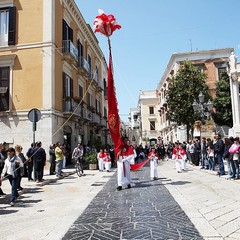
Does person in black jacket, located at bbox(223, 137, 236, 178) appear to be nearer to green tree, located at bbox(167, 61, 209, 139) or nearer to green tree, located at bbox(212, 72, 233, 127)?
green tree, located at bbox(167, 61, 209, 139)

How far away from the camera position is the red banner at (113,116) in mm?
10570

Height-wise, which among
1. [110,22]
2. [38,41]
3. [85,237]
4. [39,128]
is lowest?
[85,237]

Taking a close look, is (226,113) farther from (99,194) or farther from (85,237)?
(85,237)

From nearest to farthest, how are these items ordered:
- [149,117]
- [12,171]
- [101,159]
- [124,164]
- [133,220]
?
[133,220] < [12,171] < [124,164] < [101,159] < [149,117]

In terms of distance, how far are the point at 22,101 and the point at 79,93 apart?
6640 mm

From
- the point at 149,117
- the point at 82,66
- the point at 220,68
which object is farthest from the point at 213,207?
the point at 149,117

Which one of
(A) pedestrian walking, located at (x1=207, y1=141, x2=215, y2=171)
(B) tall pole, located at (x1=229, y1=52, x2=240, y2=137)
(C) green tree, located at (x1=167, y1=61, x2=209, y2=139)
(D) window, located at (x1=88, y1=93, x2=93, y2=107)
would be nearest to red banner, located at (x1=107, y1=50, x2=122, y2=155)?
(A) pedestrian walking, located at (x1=207, y1=141, x2=215, y2=171)

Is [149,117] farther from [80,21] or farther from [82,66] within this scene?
[82,66]

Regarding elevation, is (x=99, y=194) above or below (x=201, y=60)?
below

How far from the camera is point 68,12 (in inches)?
866

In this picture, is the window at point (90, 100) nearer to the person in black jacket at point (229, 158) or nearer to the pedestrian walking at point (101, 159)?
the pedestrian walking at point (101, 159)

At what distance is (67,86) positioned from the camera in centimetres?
2167

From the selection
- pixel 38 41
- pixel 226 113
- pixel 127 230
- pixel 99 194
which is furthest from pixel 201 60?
pixel 127 230

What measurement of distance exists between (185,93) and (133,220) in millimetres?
23441
